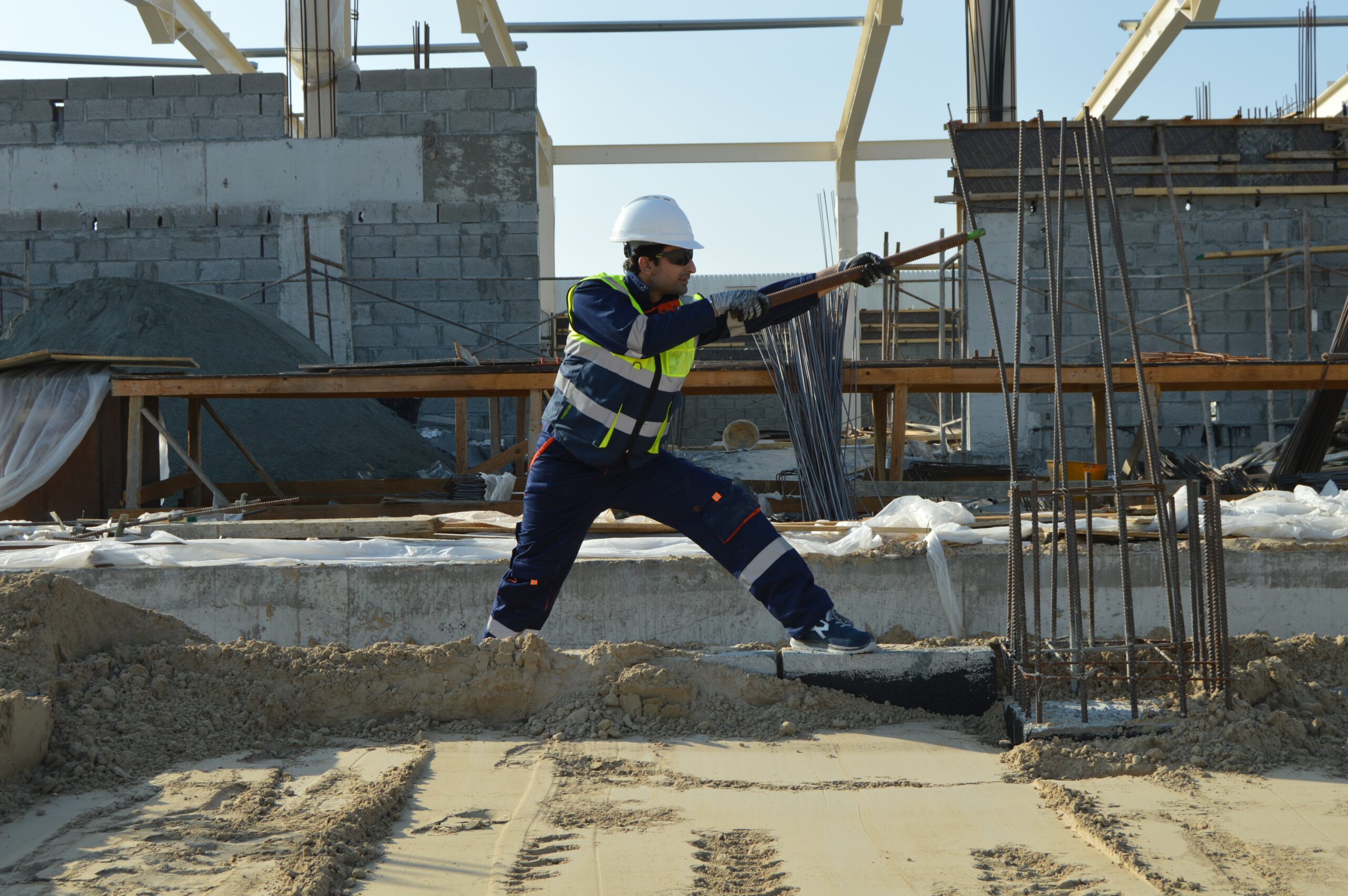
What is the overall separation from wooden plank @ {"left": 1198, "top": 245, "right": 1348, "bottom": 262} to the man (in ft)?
31.4

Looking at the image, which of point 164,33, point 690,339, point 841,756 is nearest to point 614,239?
point 690,339

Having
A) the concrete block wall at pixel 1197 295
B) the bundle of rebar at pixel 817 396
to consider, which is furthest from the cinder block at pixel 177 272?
the concrete block wall at pixel 1197 295

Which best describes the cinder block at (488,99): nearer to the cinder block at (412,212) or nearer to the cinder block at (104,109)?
the cinder block at (412,212)

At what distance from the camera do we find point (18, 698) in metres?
3.24

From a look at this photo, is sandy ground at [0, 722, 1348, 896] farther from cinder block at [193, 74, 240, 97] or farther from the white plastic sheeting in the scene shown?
cinder block at [193, 74, 240, 97]

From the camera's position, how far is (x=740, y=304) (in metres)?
4.01

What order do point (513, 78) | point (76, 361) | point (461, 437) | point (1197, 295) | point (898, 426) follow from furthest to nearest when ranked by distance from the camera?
point (513, 78) → point (1197, 295) → point (461, 437) → point (898, 426) → point (76, 361)

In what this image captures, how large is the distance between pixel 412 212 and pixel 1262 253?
9459 millimetres

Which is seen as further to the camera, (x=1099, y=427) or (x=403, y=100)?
(x=403, y=100)

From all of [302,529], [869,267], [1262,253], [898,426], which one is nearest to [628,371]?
[869,267]

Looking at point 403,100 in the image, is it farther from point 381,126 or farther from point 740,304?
point 740,304

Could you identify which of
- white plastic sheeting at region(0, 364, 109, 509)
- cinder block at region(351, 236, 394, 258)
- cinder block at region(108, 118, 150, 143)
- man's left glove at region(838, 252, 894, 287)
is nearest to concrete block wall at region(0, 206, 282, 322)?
cinder block at region(108, 118, 150, 143)

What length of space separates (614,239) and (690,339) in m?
0.51

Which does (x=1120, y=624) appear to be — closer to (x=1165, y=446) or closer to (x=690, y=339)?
(x=690, y=339)
